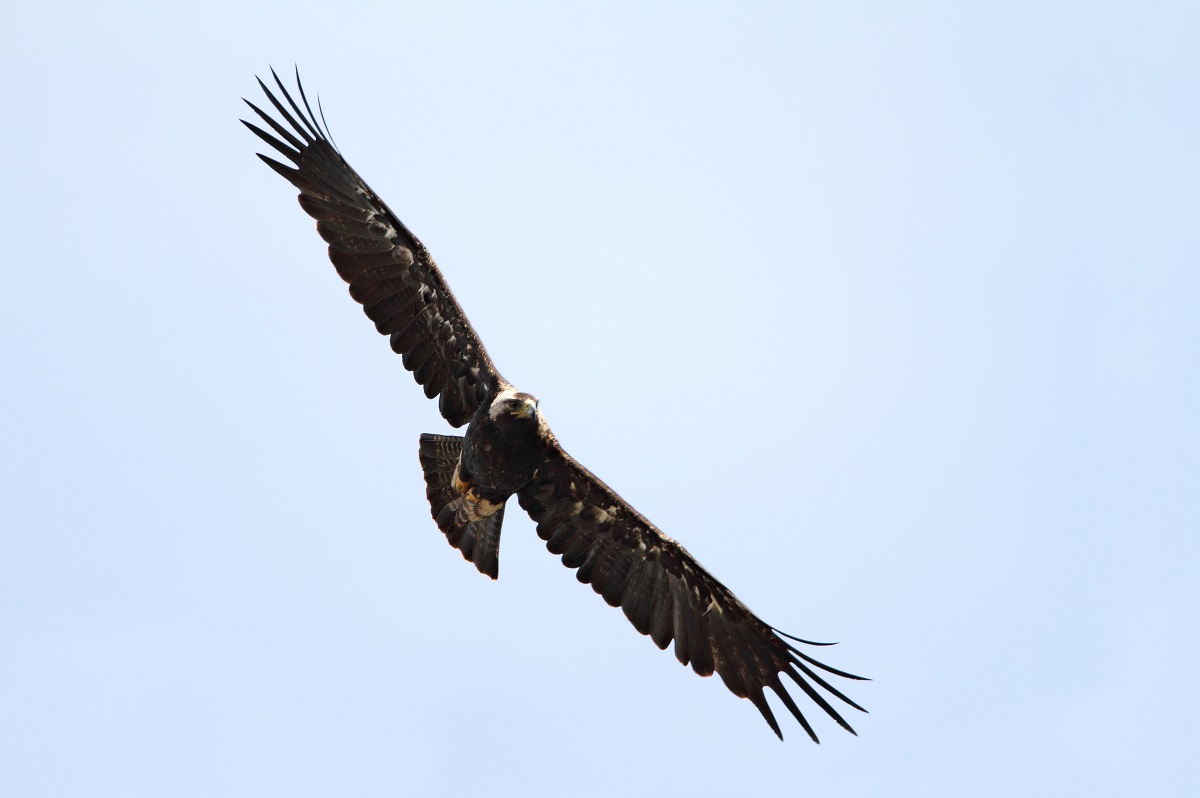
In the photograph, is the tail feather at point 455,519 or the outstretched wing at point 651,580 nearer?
the outstretched wing at point 651,580

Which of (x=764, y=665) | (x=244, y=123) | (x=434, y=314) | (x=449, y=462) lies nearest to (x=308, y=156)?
(x=244, y=123)

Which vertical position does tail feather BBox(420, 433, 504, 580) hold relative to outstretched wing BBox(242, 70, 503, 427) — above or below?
below

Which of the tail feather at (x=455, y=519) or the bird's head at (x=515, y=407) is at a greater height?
the bird's head at (x=515, y=407)

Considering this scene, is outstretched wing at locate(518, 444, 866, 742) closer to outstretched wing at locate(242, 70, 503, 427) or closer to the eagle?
the eagle

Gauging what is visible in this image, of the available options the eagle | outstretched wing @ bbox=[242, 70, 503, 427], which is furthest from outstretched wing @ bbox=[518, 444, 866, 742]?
outstretched wing @ bbox=[242, 70, 503, 427]

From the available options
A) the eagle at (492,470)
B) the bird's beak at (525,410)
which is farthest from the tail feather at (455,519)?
the bird's beak at (525,410)

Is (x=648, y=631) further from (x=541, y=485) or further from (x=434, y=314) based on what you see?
(x=434, y=314)

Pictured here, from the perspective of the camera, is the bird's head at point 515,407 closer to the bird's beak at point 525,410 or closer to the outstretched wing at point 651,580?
the bird's beak at point 525,410
